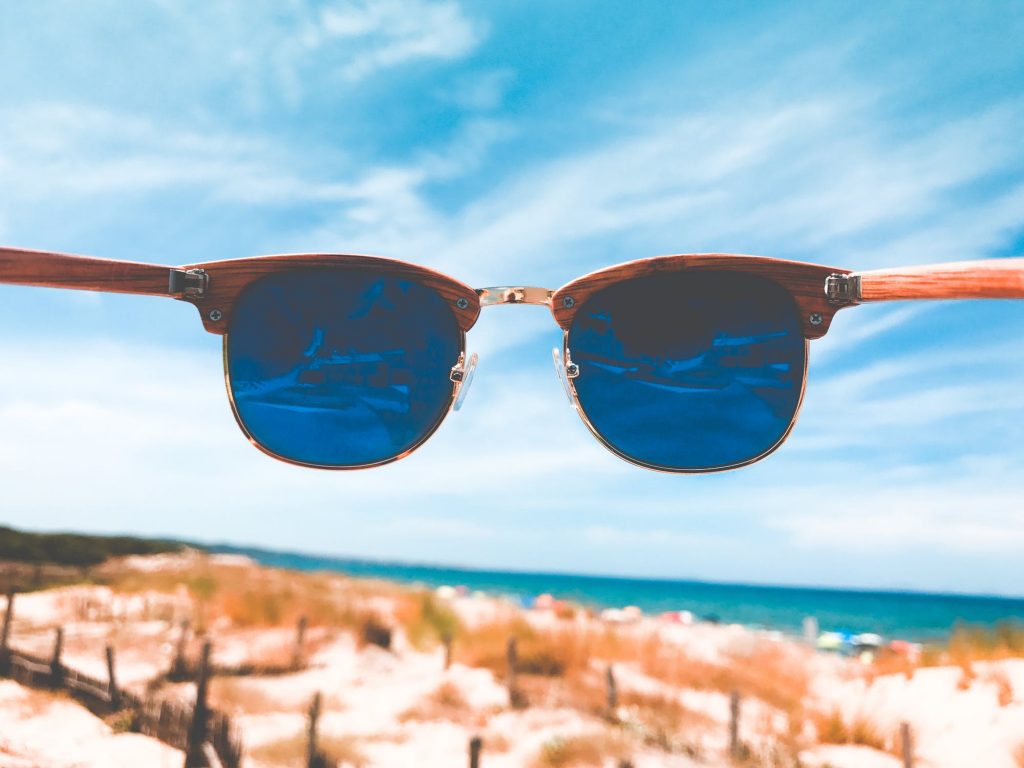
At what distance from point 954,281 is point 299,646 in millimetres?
7436

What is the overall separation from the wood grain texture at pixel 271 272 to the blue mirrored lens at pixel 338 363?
1cm

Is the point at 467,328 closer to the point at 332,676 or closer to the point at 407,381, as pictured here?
the point at 407,381

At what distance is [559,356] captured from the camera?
1.13 meters

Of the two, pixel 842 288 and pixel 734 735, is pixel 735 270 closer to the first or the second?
pixel 842 288

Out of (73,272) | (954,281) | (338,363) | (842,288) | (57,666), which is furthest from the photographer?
(57,666)

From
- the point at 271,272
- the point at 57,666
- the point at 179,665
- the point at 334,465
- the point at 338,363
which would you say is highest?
the point at 271,272

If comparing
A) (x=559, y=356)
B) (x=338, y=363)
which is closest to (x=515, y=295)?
(x=559, y=356)

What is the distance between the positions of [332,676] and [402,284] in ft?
21.4

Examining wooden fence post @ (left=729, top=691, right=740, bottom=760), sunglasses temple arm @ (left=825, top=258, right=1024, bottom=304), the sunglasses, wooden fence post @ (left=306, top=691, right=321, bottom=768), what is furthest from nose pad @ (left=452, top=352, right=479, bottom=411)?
Answer: wooden fence post @ (left=729, top=691, right=740, bottom=760)

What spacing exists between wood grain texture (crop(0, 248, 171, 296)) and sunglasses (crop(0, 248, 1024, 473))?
6.6 inches

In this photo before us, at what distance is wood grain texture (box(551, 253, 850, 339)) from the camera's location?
3.28 ft

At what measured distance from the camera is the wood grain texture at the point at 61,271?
0.78 m

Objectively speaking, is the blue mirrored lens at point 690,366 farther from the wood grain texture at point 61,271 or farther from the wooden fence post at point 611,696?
the wooden fence post at point 611,696

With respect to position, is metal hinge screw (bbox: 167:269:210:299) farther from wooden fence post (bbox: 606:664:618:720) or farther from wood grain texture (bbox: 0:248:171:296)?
wooden fence post (bbox: 606:664:618:720)
